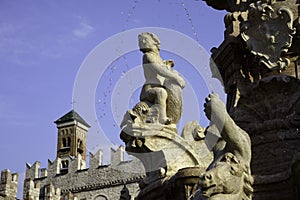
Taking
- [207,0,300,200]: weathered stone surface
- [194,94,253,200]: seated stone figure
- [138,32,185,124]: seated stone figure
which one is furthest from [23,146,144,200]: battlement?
[194,94,253,200]: seated stone figure

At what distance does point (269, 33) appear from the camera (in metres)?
6.68

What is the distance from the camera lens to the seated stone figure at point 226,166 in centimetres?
435

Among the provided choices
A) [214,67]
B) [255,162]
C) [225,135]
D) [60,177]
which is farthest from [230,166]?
[60,177]

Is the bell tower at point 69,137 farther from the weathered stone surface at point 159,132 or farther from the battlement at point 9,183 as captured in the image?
the weathered stone surface at point 159,132

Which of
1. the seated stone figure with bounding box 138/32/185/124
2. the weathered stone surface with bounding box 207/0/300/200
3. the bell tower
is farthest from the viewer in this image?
the bell tower

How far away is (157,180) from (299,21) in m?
2.37

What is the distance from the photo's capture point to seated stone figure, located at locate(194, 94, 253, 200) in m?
4.35

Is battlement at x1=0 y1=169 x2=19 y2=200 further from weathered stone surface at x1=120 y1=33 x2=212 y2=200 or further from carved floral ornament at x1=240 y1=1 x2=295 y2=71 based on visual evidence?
carved floral ornament at x1=240 y1=1 x2=295 y2=71

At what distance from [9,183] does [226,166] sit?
102 ft

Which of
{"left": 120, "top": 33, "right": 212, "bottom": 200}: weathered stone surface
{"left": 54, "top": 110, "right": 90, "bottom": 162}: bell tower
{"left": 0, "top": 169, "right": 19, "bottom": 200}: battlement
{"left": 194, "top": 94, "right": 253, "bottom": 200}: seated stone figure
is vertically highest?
{"left": 54, "top": 110, "right": 90, "bottom": 162}: bell tower

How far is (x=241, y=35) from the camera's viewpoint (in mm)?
6820

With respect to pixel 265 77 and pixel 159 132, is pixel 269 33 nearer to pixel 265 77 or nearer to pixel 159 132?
pixel 265 77

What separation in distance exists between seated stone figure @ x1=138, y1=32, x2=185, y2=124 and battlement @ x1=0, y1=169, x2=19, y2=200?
83.5 ft

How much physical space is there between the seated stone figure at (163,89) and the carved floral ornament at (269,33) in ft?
3.41
